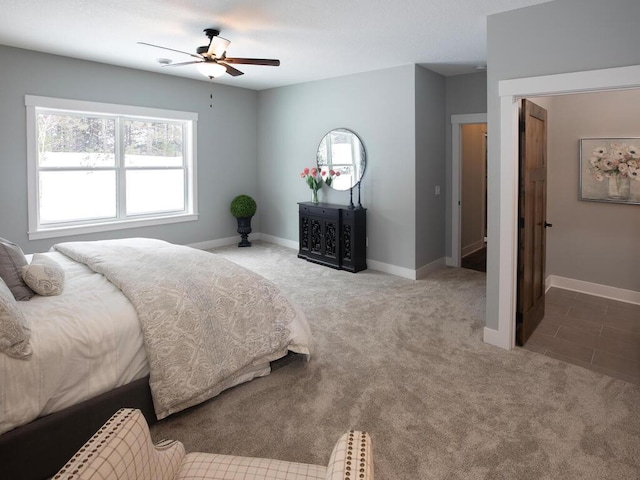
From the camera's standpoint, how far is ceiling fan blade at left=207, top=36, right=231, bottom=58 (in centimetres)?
381

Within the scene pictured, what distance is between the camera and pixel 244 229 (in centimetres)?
709

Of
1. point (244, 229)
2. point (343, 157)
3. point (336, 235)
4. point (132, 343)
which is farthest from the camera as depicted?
point (244, 229)

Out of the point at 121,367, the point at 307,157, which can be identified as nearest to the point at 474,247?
the point at 307,157

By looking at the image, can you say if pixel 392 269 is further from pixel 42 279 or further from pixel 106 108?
pixel 106 108

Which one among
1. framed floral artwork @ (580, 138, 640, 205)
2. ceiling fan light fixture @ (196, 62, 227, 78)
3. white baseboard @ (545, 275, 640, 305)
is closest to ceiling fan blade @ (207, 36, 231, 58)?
ceiling fan light fixture @ (196, 62, 227, 78)

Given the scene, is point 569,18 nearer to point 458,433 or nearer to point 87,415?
point 458,433

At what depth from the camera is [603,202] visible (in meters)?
4.48

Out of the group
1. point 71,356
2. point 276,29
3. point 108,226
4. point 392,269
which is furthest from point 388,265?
point 71,356

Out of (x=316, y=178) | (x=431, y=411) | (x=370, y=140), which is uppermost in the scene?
(x=370, y=140)

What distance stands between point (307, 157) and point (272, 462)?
554 centimetres

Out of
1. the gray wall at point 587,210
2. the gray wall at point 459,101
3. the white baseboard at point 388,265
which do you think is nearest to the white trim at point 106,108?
the white baseboard at point 388,265

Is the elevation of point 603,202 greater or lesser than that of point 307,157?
lesser

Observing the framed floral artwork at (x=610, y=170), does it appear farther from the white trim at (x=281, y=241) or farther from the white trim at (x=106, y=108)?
the white trim at (x=106, y=108)

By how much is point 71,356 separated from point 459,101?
5.38m
